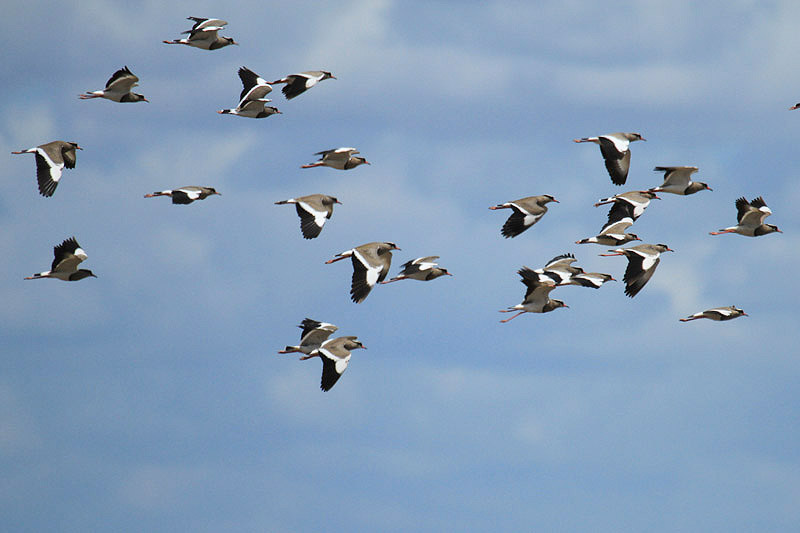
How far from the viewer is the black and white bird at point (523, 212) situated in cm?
4175

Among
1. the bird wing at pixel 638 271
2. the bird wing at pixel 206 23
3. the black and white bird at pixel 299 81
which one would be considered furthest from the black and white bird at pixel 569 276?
the bird wing at pixel 206 23

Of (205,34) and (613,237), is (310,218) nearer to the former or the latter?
(205,34)

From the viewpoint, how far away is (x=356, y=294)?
3788 cm

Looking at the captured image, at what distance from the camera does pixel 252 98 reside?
4547 centimetres

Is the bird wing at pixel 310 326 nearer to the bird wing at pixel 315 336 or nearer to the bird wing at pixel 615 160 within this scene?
the bird wing at pixel 315 336

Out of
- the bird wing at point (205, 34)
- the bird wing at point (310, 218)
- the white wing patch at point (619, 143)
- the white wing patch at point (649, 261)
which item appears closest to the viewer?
the white wing patch at point (649, 261)

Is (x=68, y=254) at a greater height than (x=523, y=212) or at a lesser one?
lesser

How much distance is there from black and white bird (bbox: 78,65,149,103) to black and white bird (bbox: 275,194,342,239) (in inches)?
326

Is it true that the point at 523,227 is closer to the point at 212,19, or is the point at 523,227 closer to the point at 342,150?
the point at 342,150

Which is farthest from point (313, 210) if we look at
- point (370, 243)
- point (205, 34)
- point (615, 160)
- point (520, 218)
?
point (615, 160)

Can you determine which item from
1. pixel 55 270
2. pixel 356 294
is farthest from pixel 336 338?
pixel 55 270

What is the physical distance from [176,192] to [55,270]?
16.7ft

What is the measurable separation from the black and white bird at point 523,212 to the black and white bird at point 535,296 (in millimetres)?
1396

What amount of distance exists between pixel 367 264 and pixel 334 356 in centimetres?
310
